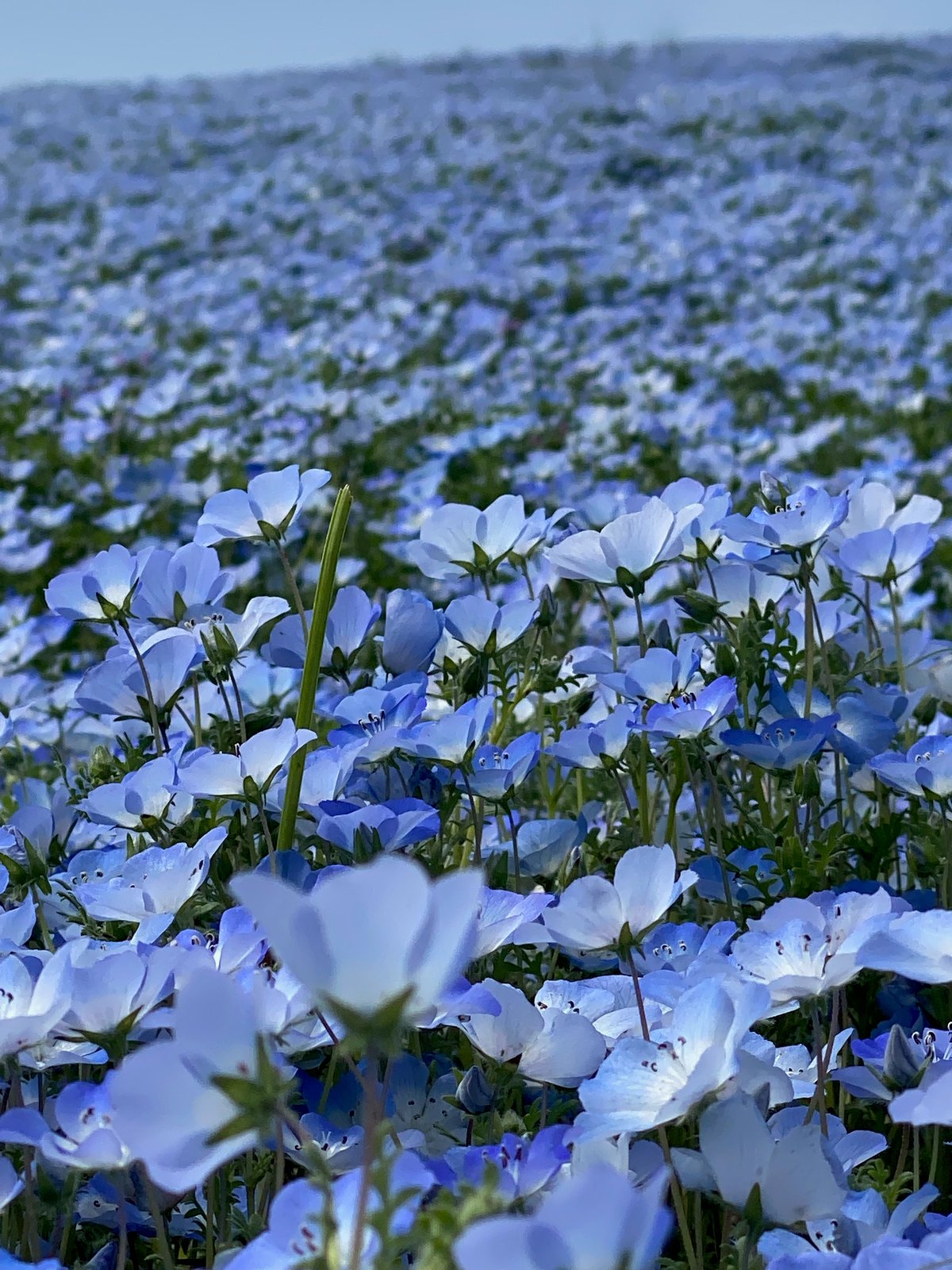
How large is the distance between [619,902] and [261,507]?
21.7 inches

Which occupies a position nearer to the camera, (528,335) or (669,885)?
(669,885)

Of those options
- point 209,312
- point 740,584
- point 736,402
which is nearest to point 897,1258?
point 740,584

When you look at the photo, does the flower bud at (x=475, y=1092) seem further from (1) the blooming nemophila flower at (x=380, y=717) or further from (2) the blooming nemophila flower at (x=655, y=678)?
(2) the blooming nemophila flower at (x=655, y=678)

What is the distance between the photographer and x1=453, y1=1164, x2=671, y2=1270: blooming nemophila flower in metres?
0.51

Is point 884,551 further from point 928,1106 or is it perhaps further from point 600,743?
point 928,1106

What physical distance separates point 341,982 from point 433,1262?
11 centimetres

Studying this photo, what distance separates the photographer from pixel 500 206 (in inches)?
415

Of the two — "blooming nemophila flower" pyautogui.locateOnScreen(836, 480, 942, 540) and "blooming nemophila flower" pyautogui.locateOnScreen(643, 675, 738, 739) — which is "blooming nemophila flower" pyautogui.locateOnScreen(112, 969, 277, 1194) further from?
"blooming nemophila flower" pyautogui.locateOnScreen(836, 480, 942, 540)

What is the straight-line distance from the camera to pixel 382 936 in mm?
562

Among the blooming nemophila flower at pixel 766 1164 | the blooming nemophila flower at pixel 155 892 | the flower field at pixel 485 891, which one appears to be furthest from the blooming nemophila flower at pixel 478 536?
the blooming nemophila flower at pixel 766 1164

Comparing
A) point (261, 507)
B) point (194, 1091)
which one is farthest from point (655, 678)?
point (194, 1091)

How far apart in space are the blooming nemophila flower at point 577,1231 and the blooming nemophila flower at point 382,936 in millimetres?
92

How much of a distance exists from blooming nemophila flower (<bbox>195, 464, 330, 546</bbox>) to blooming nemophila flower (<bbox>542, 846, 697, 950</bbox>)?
50cm

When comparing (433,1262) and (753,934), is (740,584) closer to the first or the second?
(753,934)
